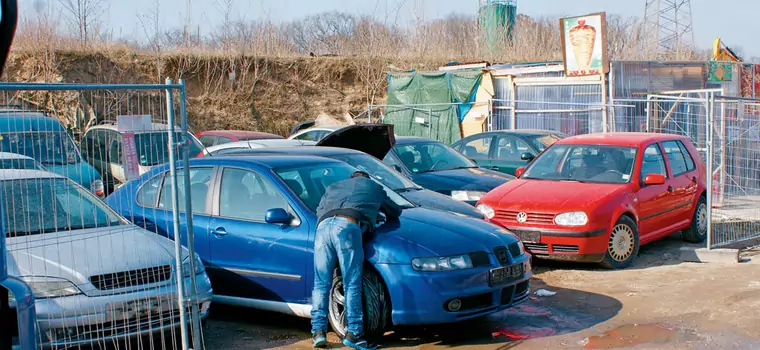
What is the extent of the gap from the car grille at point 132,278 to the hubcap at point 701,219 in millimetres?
8071

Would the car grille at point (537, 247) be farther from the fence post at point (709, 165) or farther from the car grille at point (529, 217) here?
the fence post at point (709, 165)

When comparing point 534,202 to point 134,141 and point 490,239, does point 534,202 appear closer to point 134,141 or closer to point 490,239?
point 490,239

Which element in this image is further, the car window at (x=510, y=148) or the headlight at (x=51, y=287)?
the car window at (x=510, y=148)

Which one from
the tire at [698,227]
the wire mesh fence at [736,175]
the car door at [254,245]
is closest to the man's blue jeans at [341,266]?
the car door at [254,245]

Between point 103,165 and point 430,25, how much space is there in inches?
1072

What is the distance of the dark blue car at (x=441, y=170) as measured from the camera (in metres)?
11.1

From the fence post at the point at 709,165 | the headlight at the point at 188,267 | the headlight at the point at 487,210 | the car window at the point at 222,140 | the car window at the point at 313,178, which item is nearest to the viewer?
the headlight at the point at 188,267

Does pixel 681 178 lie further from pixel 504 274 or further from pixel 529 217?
pixel 504 274

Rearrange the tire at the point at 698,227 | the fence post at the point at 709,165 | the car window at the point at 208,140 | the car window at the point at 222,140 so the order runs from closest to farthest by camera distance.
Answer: the fence post at the point at 709,165 < the tire at the point at 698,227 < the car window at the point at 222,140 < the car window at the point at 208,140

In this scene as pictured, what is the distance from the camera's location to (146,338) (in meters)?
5.98

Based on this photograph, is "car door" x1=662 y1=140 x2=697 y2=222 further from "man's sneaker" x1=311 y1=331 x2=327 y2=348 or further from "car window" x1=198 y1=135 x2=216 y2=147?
"car window" x1=198 y1=135 x2=216 y2=147

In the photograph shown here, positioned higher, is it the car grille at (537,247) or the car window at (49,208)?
the car window at (49,208)

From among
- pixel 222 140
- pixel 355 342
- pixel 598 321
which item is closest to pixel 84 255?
pixel 355 342

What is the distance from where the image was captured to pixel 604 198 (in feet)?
30.7
